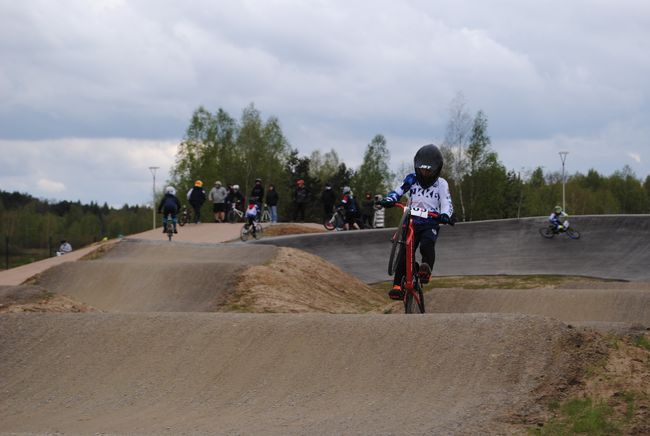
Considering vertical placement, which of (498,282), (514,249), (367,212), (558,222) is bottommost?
(498,282)

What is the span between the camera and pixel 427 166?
458 inches

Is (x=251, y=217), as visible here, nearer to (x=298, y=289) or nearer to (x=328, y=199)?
(x=328, y=199)

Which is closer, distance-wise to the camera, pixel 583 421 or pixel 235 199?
pixel 583 421

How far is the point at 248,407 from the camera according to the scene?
27.9 ft

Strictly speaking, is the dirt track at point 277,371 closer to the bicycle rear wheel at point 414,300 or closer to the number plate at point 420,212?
the bicycle rear wheel at point 414,300

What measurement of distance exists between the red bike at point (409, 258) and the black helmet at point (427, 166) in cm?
38

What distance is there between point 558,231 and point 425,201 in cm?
2248

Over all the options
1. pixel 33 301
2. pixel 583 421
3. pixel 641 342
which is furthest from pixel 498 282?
pixel 583 421

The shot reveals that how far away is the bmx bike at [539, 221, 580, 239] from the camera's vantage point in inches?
1300

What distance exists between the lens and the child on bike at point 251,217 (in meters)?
30.5

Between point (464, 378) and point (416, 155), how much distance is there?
3.99m

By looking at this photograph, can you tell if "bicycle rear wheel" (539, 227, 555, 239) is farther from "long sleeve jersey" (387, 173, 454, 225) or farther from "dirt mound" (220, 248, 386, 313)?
"long sleeve jersey" (387, 173, 454, 225)

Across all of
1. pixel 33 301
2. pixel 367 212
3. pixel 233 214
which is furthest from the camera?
pixel 233 214

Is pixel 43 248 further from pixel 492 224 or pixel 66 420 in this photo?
pixel 66 420
